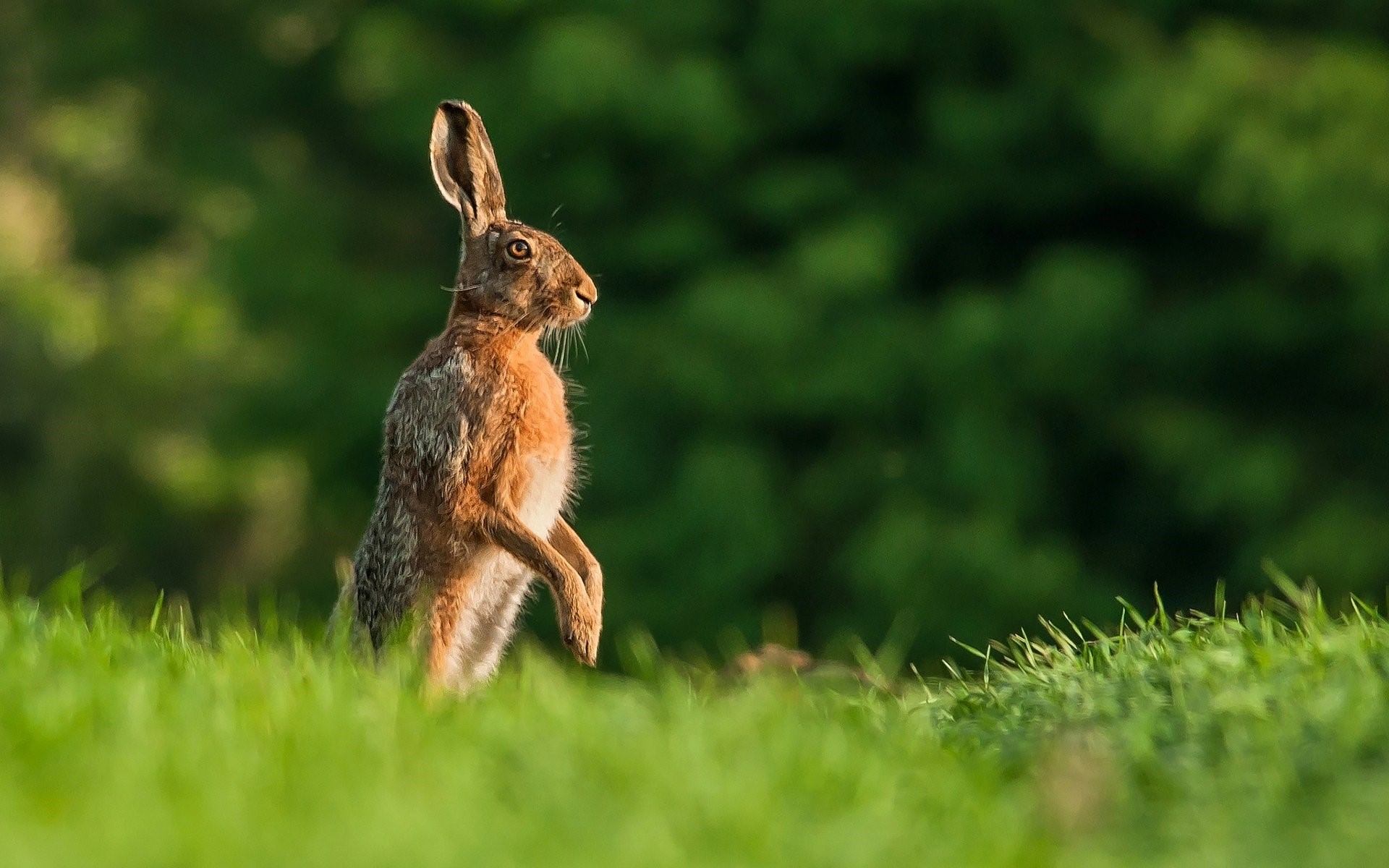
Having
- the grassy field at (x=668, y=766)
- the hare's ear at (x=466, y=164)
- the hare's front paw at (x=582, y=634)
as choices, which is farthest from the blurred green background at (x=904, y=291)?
the grassy field at (x=668, y=766)

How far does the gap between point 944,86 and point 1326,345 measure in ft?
10.9

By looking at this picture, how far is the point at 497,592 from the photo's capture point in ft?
17.0

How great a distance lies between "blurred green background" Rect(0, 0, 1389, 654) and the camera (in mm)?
11969

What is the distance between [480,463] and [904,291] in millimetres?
8941

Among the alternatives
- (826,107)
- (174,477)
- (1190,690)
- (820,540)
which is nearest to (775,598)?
(820,540)

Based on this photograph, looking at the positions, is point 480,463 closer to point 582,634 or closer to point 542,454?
point 542,454

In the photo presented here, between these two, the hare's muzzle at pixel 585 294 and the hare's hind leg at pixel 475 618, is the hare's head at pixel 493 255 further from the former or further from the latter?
the hare's hind leg at pixel 475 618

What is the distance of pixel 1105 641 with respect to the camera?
470cm

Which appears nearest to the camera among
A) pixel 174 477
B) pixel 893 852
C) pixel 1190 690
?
pixel 893 852

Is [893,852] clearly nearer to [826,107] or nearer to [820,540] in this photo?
[820,540]

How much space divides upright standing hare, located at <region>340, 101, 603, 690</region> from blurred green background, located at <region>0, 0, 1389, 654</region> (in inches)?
251

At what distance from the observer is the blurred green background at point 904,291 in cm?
1197

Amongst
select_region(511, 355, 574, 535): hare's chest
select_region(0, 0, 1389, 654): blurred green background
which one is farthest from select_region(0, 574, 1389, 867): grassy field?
select_region(0, 0, 1389, 654): blurred green background

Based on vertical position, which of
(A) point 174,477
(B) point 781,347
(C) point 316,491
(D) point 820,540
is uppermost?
(B) point 781,347
